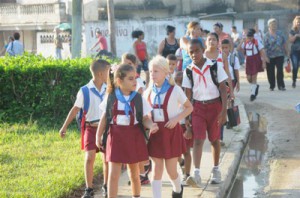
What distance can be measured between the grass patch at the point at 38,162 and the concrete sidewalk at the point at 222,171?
1.81 feet

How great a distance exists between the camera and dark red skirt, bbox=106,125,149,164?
6.06m

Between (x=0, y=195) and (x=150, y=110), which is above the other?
(x=150, y=110)

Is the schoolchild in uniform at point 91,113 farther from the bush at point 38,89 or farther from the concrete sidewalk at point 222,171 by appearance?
the bush at point 38,89

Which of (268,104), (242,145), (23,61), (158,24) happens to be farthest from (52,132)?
(158,24)

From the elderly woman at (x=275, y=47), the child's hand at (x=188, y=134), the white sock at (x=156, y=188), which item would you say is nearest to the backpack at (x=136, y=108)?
the white sock at (x=156, y=188)

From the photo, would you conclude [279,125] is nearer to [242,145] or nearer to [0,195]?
[242,145]

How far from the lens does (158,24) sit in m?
31.6

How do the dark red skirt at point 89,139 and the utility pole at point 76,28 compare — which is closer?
the dark red skirt at point 89,139

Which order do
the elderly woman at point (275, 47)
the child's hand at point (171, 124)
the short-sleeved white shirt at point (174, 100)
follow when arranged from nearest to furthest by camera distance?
the child's hand at point (171, 124) → the short-sleeved white shirt at point (174, 100) → the elderly woman at point (275, 47)

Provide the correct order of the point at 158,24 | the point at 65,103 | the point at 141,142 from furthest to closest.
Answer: the point at 158,24 → the point at 65,103 → the point at 141,142

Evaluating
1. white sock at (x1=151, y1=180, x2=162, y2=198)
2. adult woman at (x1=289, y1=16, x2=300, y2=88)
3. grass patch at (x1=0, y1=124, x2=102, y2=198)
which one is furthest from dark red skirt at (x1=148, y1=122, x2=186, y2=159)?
adult woman at (x1=289, y1=16, x2=300, y2=88)

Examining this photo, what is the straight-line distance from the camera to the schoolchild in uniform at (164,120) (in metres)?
6.31

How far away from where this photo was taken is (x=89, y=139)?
6.94m

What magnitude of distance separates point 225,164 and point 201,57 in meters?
1.81
